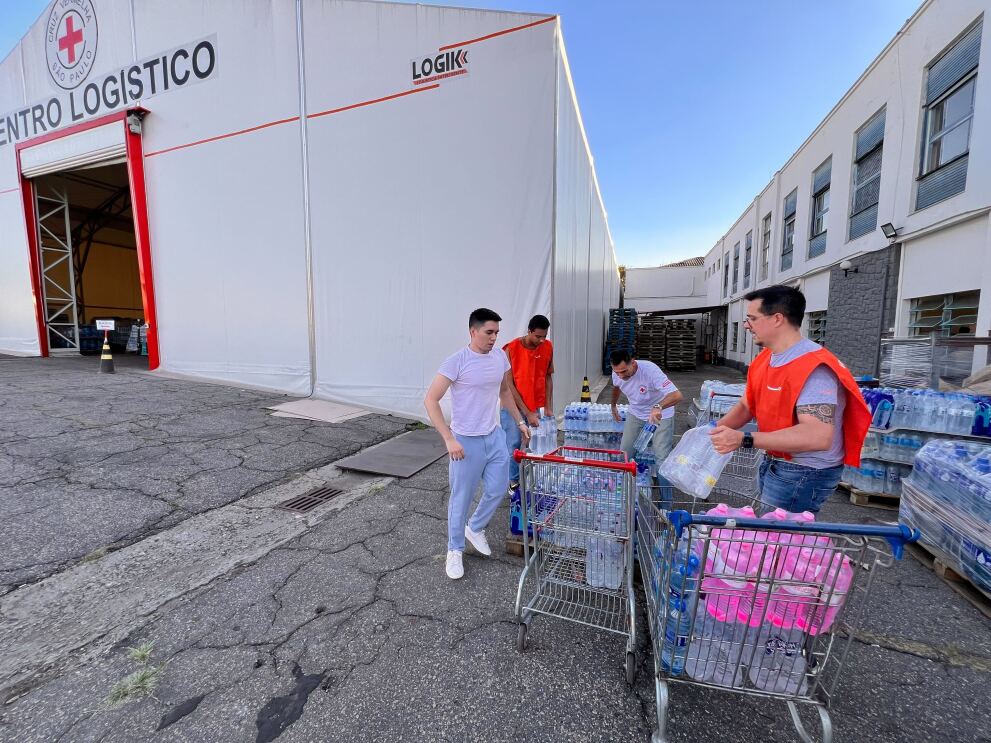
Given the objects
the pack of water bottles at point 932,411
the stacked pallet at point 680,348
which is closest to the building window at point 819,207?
the stacked pallet at point 680,348

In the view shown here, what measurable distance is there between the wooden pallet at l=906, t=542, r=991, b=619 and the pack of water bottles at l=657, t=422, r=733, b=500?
7.47 feet

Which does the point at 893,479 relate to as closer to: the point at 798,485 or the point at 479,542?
the point at 798,485

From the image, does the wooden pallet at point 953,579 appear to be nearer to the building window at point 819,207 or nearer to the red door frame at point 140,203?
the building window at point 819,207

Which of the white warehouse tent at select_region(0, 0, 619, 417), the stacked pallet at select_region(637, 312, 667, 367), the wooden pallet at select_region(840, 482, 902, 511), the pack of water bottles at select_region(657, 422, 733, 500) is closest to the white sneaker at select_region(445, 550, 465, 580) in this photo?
the pack of water bottles at select_region(657, 422, 733, 500)

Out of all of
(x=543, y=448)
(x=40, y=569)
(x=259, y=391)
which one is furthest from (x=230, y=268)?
(x=543, y=448)

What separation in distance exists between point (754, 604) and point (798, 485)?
0.85 meters

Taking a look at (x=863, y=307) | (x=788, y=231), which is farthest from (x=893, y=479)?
(x=788, y=231)

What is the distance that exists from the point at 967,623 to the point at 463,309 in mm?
6402

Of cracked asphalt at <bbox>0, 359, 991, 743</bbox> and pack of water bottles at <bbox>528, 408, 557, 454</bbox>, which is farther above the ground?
pack of water bottles at <bbox>528, 408, 557, 454</bbox>

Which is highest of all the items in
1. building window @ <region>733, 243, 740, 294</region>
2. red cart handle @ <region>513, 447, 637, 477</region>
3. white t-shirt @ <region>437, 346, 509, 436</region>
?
building window @ <region>733, 243, 740, 294</region>

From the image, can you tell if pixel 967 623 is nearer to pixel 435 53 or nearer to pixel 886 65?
pixel 435 53

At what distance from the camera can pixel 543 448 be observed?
4.14 metres

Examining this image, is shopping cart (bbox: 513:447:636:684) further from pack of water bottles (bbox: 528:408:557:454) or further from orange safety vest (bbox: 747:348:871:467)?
pack of water bottles (bbox: 528:408:557:454)

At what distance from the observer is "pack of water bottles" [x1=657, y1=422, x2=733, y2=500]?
6.84ft
